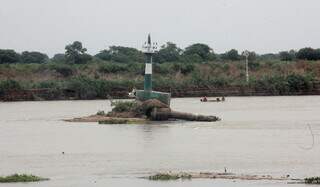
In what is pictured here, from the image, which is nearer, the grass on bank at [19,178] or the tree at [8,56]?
the grass on bank at [19,178]

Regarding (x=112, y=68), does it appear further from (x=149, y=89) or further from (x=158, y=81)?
(x=149, y=89)

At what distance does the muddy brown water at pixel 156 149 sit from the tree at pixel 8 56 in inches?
2890

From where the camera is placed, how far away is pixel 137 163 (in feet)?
85.9

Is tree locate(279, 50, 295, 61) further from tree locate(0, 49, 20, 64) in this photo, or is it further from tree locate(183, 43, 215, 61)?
tree locate(0, 49, 20, 64)

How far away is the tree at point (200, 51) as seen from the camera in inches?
4685

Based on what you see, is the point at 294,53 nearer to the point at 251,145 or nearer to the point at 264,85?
the point at 264,85

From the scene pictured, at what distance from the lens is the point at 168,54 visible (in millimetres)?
117688

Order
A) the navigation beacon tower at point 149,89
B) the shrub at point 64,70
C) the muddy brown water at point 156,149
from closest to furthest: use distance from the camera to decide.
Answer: the muddy brown water at point 156,149 < the navigation beacon tower at point 149,89 < the shrub at point 64,70

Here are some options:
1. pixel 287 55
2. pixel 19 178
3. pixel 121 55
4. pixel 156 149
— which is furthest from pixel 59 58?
pixel 19 178

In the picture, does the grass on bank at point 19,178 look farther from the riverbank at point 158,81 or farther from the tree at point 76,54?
the tree at point 76,54

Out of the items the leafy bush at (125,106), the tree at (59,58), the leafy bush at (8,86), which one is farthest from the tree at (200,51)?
the leafy bush at (125,106)

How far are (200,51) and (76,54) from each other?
59.2ft

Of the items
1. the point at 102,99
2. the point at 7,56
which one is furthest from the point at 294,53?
the point at 102,99

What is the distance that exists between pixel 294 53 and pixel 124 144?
3566 inches
